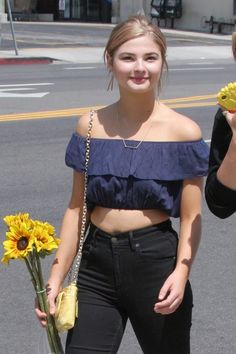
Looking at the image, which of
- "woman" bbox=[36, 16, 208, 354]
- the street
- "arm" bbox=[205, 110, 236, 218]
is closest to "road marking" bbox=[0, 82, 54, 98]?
the street

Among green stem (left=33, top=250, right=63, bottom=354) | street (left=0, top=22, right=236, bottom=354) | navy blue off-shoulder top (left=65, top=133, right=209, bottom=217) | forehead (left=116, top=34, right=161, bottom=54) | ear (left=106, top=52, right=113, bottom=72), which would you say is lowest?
street (left=0, top=22, right=236, bottom=354)

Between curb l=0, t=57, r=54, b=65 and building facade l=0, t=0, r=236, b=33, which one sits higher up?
curb l=0, t=57, r=54, b=65

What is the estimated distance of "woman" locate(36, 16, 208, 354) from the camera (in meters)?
2.92

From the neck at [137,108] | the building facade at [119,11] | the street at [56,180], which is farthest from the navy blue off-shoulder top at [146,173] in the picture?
the building facade at [119,11]

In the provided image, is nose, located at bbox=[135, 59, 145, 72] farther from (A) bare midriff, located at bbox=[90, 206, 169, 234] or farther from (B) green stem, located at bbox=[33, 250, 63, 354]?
(B) green stem, located at bbox=[33, 250, 63, 354]

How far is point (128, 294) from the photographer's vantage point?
9.61ft

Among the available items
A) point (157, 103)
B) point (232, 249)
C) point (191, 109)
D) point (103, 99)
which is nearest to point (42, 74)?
point (103, 99)

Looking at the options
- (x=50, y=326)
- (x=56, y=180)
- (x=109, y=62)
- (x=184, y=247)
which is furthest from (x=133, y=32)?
(x=56, y=180)

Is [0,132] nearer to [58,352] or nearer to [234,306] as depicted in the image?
[234,306]

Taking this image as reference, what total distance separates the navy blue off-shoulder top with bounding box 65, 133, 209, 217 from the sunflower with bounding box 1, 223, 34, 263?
1.09 ft

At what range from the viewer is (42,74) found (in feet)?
69.9

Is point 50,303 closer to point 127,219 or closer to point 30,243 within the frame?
point 30,243

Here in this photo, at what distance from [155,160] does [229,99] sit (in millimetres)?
456

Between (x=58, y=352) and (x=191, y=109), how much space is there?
38.0 ft
